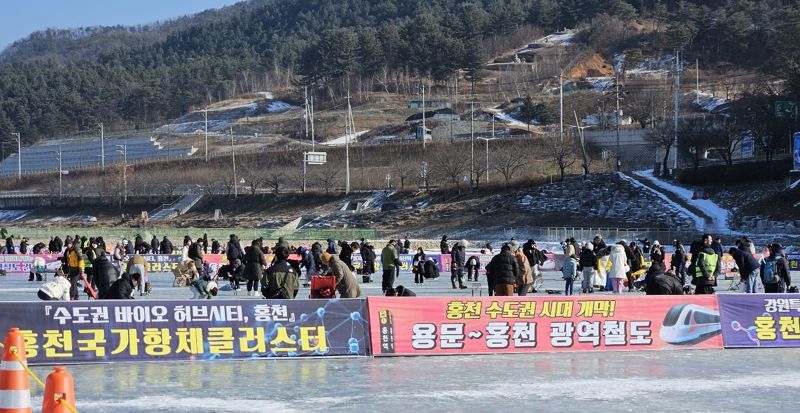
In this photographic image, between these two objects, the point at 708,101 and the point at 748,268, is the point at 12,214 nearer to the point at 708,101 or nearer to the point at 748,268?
the point at 708,101

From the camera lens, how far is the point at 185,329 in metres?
14.0

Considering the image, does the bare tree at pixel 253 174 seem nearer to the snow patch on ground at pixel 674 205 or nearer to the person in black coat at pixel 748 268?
the snow patch on ground at pixel 674 205

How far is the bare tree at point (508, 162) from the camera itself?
86550 millimetres

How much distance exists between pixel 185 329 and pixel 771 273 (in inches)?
475

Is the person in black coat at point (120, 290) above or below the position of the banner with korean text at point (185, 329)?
above

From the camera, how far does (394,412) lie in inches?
434

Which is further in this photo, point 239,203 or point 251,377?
point 239,203

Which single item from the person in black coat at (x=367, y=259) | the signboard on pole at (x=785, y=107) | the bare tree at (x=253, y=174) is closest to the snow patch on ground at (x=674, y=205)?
the signboard on pole at (x=785, y=107)

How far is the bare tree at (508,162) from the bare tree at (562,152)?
2.89m

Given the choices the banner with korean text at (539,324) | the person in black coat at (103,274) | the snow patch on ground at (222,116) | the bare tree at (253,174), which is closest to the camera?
the banner with korean text at (539,324)

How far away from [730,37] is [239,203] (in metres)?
78.4

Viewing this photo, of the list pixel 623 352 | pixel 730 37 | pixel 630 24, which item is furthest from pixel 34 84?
pixel 623 352

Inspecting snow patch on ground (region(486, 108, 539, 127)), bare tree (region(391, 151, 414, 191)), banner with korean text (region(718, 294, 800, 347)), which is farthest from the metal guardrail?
snow patch on ground (region(486, 108, 539, 127))

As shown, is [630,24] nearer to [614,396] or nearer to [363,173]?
[363,173]
